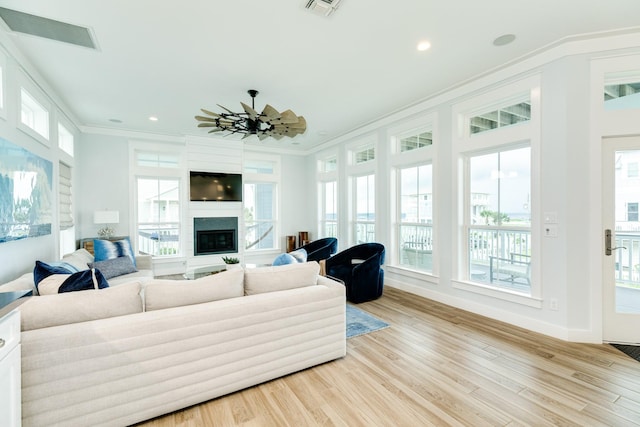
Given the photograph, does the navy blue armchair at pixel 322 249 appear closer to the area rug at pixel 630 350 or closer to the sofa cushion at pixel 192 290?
the sofa cushion at pixel 192 290

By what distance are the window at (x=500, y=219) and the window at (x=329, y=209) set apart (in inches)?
128

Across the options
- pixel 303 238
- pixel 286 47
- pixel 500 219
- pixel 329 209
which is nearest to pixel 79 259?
pixel 286 47

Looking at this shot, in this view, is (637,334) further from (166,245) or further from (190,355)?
(166,245)

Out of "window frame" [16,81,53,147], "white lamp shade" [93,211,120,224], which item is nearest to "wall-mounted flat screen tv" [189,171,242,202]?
"white lamp shade" [93,211,120,224]

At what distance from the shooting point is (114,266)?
403 cm

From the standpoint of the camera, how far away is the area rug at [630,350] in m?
2.59

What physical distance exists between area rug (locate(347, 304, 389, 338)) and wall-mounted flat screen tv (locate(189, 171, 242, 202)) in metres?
4.13

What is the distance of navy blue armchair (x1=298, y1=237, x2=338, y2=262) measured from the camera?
17.5ft

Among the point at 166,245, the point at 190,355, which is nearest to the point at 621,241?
the point at 190,355

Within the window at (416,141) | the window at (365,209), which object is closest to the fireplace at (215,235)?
the window at (365,209)

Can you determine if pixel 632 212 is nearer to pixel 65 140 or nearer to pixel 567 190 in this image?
pixel 567 190

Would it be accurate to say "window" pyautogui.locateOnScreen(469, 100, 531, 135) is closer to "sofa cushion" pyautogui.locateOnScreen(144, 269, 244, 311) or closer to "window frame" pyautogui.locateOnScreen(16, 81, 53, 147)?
"sofa cushion" pyautogui.locateOnScreen(144, 269, 244, 311)

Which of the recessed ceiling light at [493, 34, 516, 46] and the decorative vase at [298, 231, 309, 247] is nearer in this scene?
the recessed ceiling light at [493, 34, 516, 46]

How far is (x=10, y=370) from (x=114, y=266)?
305 centimetres
